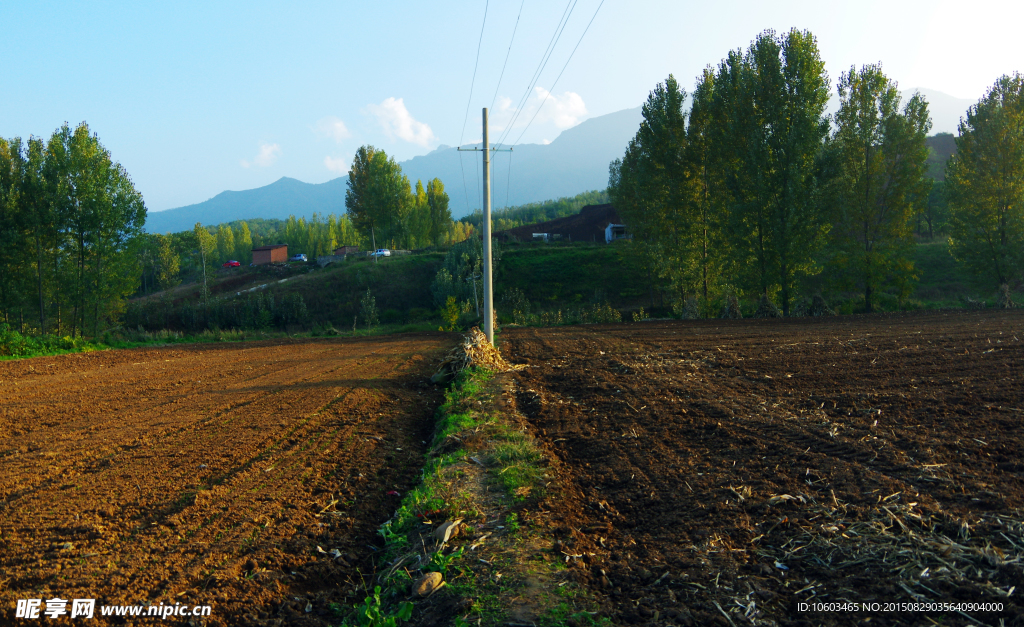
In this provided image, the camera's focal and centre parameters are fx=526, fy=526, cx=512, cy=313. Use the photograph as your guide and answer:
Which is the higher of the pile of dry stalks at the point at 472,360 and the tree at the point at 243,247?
the tree at the point at 243,247

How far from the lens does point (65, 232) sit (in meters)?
28.2

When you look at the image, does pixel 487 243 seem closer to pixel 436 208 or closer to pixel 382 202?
pixel 382 202

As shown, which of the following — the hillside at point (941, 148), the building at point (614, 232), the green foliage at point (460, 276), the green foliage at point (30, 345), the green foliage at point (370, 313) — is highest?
the hillside at point (941, 148)

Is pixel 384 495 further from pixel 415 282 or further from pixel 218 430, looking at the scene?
pixel 415 282

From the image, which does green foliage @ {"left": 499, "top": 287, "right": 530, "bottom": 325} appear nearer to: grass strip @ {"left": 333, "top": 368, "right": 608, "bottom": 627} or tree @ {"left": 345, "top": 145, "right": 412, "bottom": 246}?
tree @ {"left": 345, "top": 145, "right": 412, "bottom": 246}

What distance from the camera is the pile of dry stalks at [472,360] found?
13.2 meters

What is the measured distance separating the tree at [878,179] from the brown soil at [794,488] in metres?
19.5

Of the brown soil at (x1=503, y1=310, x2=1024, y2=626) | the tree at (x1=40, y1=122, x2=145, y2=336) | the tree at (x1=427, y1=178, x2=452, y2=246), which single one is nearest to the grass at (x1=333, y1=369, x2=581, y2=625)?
the brown soil at (x1=503, y1=310, x2=1024, y2=626)

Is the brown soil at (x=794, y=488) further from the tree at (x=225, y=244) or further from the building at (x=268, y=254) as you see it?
the tree at (x=225, y=244)

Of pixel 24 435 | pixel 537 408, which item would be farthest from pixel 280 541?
pixel 24 435

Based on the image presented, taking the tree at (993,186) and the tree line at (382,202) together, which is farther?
the tree line at (382,202)

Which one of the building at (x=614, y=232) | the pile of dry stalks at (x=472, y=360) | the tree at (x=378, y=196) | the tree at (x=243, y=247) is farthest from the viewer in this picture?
the tree at (x=243, y=247)

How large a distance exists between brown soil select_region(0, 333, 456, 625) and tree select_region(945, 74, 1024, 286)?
1313 inches

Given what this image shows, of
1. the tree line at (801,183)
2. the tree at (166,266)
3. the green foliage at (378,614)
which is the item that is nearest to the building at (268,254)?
the tree at (166,266)
